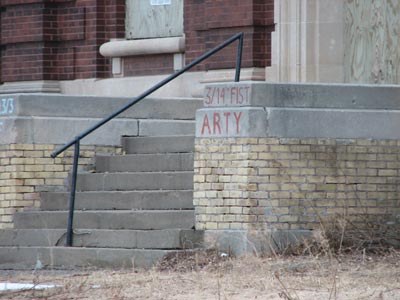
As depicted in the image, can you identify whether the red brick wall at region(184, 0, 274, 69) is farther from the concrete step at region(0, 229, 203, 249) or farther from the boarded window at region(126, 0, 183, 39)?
the concrete step at region(0, 229, 203, 249)

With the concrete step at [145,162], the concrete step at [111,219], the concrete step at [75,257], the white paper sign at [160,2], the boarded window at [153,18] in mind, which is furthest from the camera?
the white paper sign at [160,2]

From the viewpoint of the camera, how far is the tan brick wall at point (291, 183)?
40.8 feet

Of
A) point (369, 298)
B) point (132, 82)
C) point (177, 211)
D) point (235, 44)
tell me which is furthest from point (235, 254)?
point (132, 82)

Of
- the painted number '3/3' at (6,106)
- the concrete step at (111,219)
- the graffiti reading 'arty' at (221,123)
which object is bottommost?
the concrete step at (111,219)

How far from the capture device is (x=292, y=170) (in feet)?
41.1

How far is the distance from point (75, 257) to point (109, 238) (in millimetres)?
397

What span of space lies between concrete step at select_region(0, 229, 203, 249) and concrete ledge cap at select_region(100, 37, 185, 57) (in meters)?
4.13

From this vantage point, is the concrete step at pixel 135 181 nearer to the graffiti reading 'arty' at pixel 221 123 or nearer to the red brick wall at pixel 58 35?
the graffiti reading 'arty' at pixel 221 123

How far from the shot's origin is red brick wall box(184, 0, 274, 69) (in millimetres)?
15867

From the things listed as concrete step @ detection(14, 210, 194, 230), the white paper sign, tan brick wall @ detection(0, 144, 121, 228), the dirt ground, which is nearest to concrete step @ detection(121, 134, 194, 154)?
tan brick wall @ detection(0, 144, 121, 228)

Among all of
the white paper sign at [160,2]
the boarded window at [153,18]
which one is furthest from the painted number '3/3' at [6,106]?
the white paper sign at [160,2]

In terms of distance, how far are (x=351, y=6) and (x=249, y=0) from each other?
1.26 metres

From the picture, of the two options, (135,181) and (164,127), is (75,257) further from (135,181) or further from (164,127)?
(164,127)

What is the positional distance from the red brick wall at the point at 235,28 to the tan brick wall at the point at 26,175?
9.11ft
